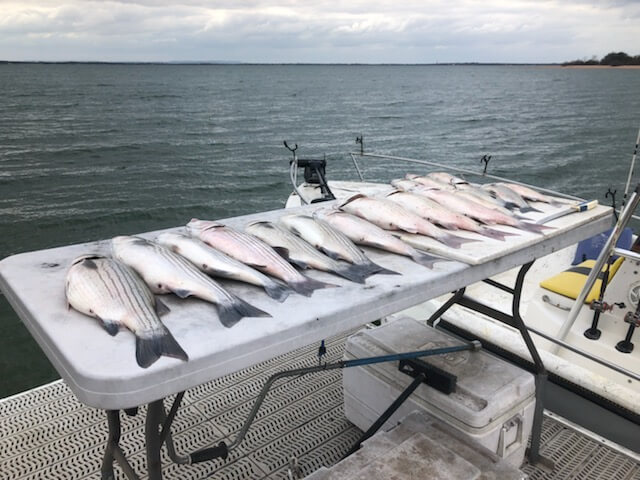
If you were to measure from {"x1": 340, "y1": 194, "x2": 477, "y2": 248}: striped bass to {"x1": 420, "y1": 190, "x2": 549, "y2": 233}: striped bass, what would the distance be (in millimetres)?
302

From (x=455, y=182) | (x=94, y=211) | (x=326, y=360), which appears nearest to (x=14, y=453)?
(x=326, y=360)

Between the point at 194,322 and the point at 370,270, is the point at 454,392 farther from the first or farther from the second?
the point at 194,322

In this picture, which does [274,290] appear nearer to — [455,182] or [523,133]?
[455,182]

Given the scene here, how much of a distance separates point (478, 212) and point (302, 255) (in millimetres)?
1174

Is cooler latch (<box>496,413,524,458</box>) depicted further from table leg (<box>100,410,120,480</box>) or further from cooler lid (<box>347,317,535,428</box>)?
table leg (<box>100,410,120,480</box>)

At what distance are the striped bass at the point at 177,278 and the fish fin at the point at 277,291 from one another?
0.12m

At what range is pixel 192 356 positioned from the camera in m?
1.39

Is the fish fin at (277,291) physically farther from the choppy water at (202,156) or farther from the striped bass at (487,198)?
the choppy water at (202,156)

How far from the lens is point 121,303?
1598 millimetres

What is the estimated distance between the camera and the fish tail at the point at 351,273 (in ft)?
6.55

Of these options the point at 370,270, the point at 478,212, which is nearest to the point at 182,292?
the point at 370,270

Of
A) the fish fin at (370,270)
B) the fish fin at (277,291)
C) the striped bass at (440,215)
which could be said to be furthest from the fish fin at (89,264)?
Answer: the striped bass at (440,215)

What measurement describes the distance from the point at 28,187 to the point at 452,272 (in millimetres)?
20046

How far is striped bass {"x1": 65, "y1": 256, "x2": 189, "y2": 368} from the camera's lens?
4.71 feet
